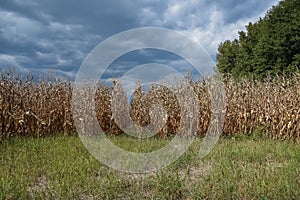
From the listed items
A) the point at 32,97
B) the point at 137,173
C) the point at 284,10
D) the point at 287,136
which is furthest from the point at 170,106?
the point at 284,10

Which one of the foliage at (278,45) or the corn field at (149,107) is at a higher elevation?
the foliage at (278,45)

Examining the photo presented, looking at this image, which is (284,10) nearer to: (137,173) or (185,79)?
(185,79)

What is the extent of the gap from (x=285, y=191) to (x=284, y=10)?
2016 cm

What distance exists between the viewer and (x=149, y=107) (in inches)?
362

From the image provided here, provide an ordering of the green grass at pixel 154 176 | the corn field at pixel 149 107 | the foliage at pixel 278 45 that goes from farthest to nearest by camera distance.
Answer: the foliage at pixel 278 45 < the corn field at pixel 149 107 < the green grass at pixel 154 176

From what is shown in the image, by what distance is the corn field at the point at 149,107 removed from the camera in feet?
25.8

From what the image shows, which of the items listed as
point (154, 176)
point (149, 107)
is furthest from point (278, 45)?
point (154, 176)

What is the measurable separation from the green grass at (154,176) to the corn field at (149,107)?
159 centimetres

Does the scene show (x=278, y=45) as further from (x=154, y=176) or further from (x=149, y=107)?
(x=154, y=176)

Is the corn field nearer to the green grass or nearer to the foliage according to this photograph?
the green grass

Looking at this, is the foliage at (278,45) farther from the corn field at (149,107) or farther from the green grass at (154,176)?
the green grass at (154,176)

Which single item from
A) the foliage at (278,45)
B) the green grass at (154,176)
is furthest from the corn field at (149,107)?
the foliage at (278,45)

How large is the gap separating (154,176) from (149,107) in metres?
4.79

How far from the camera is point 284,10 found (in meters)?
21.2
